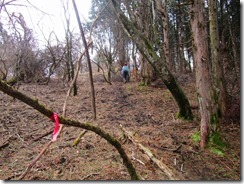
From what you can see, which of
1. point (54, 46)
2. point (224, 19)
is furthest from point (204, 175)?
point (54, 46)

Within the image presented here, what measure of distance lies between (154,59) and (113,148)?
104 inches

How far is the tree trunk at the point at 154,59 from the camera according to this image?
6250 mm

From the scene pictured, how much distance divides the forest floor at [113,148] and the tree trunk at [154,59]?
1.59 ft

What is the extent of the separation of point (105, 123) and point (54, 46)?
10278 millimetres

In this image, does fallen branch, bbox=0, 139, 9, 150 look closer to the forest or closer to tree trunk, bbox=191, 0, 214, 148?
the forest

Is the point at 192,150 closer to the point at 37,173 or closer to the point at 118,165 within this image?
the point at 118,165

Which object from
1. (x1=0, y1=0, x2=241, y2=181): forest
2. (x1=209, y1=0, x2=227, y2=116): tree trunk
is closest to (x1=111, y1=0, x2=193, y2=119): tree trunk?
(x1=0, y1=0, x2=241, y2=181): forest

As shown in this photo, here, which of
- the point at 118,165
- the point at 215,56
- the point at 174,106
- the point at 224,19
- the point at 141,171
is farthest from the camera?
the point at 224,19

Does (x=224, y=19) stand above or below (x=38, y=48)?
above

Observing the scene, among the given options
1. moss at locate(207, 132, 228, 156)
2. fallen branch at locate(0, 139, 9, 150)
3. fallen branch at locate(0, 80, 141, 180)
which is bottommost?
moss at locate(207, 132, 228, 156)

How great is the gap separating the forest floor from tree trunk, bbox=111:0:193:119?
484mm

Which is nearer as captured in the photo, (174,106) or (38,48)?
(174,106)

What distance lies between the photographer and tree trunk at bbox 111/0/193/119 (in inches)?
246

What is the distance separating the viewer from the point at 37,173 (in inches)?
158
